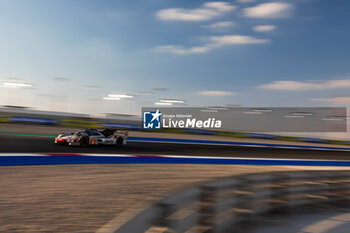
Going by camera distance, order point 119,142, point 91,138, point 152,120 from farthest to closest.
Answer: point 152,120, point 119,142, point 91,138

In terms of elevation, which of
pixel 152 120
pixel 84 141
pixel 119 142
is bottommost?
pixel 119 142

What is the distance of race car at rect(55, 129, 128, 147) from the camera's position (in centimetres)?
1212

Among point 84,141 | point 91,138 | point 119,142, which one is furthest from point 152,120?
point 84,141

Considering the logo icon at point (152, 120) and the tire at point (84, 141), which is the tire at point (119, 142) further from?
the logo icon at point (152, 120)

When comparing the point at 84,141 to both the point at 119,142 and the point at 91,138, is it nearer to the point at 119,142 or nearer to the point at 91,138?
the point at 91,138

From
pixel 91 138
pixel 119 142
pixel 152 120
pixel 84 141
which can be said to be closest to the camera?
pixel 84 141

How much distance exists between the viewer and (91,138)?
12.6 m

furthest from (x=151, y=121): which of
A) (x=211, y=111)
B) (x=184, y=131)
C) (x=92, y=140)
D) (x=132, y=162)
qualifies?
(x=132, y=162)

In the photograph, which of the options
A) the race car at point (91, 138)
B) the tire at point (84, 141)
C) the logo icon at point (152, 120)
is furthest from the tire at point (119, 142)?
the logo icon at point (152, 120)

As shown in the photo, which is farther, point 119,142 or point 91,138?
point 119,142

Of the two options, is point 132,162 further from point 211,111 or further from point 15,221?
point 211,111

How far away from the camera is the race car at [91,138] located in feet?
39.8

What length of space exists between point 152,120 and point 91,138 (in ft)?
49.3

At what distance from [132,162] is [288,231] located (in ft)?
19.9
